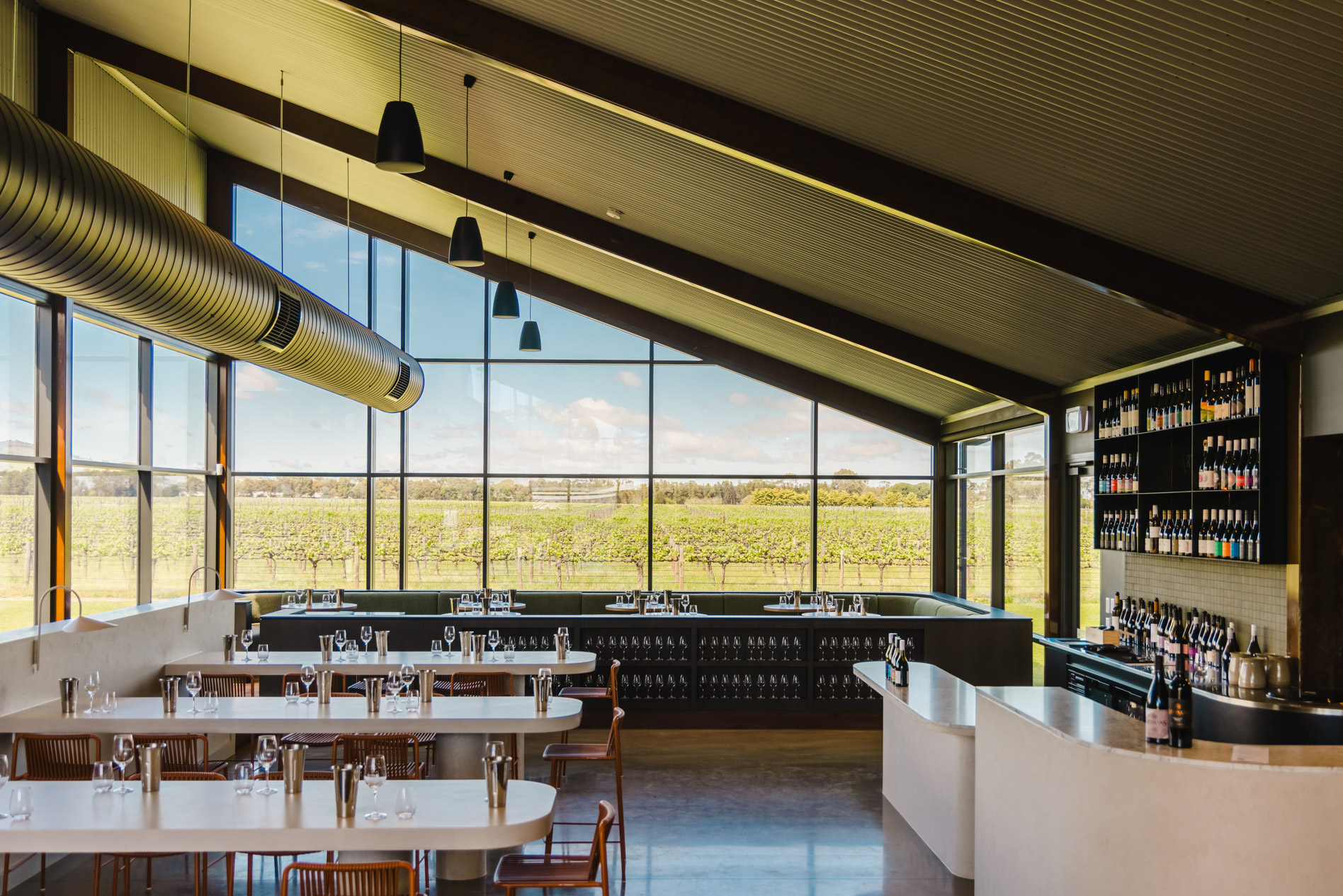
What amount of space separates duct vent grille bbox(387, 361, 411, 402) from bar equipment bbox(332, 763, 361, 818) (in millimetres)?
5370

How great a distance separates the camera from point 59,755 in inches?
204

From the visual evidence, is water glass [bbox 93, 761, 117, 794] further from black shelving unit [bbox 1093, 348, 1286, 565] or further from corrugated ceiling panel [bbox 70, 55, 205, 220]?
black shelving unit [bbox 1093, 348, 1286, 565]

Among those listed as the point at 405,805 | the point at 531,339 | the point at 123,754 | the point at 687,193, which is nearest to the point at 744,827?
the point at 405,805

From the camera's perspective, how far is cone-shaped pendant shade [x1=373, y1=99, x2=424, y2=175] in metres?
4.81

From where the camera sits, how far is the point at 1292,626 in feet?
17.0

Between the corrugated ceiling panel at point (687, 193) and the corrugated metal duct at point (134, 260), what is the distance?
1.82 meters

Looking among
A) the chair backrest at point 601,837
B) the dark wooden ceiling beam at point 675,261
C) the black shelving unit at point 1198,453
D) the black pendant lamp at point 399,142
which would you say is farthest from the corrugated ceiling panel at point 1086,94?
the dark wooden ceiling beam at point 675,261

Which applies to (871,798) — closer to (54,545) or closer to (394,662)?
(394,662)

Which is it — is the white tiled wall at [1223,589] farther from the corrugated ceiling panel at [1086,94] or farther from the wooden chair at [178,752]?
the wooden chair at [178,752]

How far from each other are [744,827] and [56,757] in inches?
150

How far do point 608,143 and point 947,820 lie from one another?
4.60m

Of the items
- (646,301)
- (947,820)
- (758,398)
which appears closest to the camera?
(947,820)

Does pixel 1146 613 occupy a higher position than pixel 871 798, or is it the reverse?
pixel 1146 613

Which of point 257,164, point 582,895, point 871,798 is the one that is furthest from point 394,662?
point 257,164
